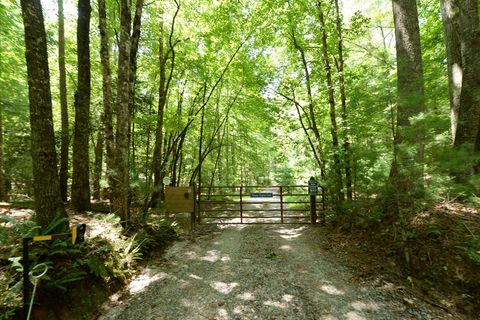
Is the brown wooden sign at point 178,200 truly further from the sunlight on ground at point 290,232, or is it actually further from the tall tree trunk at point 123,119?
the sunlight on ground at point 290,232

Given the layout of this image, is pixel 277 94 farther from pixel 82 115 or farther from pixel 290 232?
pixel 82 115

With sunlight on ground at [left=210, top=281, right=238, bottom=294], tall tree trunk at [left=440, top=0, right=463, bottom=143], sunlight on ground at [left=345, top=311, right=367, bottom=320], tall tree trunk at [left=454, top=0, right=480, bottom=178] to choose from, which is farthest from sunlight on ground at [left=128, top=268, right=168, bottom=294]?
tall tree trunk at [left=440, top=0, right=463, bottom=143]

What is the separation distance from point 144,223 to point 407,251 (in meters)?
5.84

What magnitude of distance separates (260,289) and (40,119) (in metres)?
4.47

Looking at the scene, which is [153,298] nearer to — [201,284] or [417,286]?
[201,284]

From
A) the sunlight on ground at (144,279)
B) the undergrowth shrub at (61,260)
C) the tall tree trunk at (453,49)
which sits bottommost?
the sunlight on ground at (144,279)

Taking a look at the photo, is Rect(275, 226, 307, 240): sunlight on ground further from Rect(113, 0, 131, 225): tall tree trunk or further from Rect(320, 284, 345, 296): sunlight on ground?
Rect(113, 0, 131, 225): tall tree trunk

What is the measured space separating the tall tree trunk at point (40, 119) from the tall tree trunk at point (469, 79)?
24.3ft

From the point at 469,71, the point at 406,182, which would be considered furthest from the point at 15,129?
the point at 469,71

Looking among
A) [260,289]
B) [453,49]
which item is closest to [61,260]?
[260,289]

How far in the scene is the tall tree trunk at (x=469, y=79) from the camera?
5191 mm

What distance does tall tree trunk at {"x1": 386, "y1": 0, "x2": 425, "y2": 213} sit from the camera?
4.35 m

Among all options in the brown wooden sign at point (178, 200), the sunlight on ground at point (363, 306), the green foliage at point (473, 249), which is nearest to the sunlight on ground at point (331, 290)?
the sunlight on ground at point (363, 306)

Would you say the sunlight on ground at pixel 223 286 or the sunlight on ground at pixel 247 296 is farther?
the sunlight on ground at pixel 223 286
